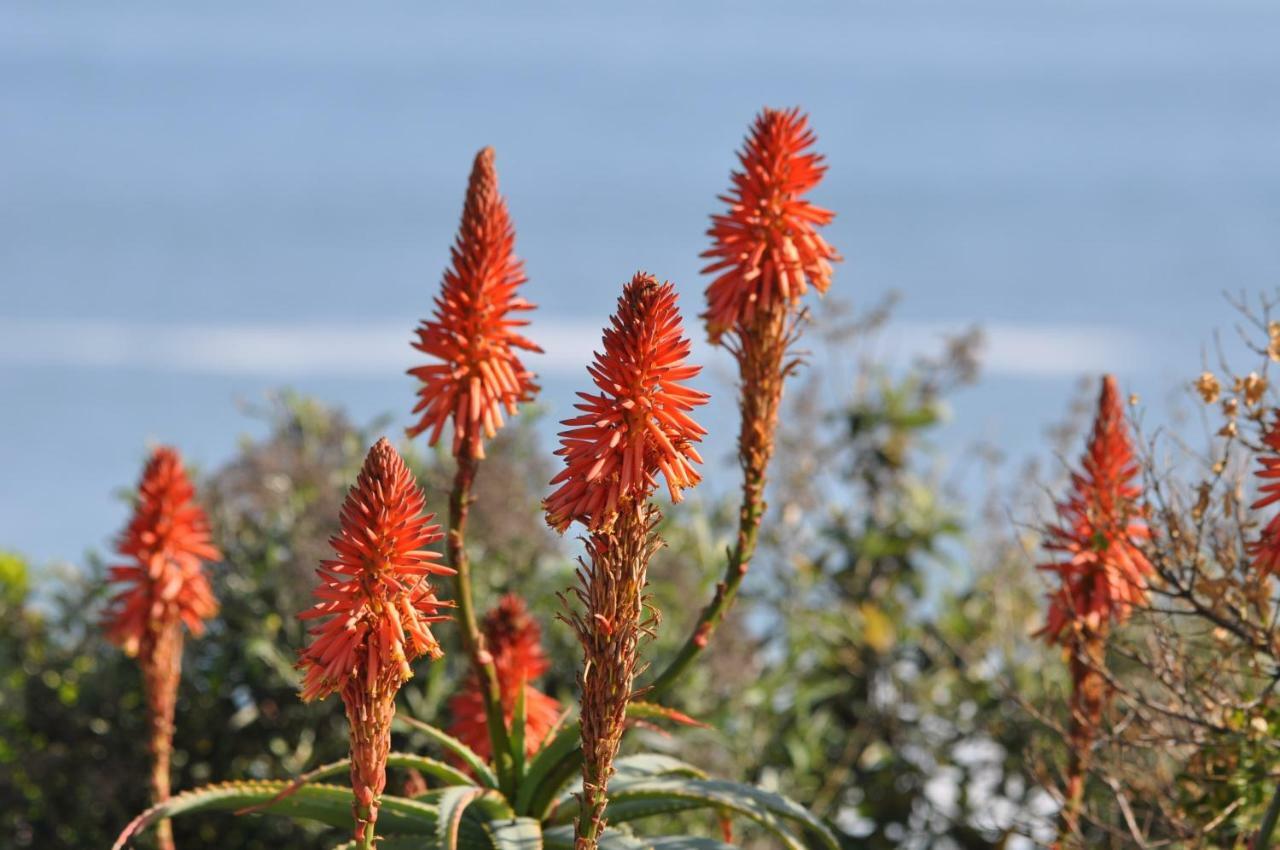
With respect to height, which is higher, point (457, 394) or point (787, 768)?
point (457, 394)

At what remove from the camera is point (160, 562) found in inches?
213

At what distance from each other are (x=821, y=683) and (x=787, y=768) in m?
0.47

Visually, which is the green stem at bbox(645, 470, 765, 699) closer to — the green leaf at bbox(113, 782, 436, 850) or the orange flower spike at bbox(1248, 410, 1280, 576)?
the green leaf at bbox(113, 782, 436, 850)

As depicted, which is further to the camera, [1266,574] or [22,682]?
[22,682]

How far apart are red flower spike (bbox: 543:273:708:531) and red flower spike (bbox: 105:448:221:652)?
93.3 inches

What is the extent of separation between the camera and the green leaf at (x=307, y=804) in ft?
14.3

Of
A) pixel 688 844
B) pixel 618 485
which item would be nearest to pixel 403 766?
pixel 688 844

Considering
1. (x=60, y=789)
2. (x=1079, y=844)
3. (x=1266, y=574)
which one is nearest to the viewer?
(x=1266, y=574)

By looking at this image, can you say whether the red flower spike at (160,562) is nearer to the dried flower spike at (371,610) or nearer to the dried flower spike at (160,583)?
the dried flower spike at (160,583)

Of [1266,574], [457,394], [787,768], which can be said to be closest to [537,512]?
[787,768]

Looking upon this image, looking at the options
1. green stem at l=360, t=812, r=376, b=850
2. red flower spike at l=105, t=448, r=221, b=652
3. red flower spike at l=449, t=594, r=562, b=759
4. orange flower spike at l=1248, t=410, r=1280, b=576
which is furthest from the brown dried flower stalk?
red flower spike at l=105, t=448, r=221, b=652

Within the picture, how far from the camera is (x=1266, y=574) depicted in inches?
166

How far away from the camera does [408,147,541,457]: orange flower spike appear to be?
14.3 feet

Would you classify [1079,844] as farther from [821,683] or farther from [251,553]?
[251,553]
